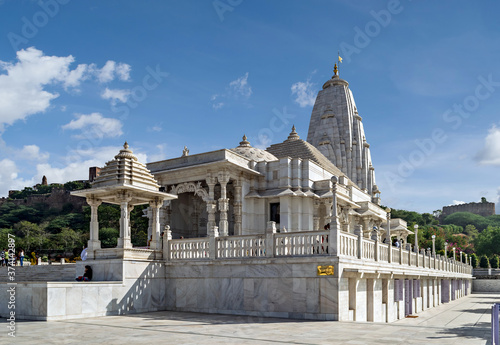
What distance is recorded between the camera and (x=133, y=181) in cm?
1988

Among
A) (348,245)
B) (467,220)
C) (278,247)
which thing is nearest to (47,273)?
(278,247)

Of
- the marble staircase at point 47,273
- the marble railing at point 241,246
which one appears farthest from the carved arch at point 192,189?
the marble railing at point 241,246

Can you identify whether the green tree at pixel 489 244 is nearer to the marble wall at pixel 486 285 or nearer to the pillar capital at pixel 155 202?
the marble wall at pixel 486 285

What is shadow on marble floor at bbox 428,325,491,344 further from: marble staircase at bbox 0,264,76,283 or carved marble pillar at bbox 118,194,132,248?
marble staircase at bbox 0,264,76,283

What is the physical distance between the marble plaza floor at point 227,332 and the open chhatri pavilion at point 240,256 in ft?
3.66

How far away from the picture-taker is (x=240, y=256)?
57.6 ft

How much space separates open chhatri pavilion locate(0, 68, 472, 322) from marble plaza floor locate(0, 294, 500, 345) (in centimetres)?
111

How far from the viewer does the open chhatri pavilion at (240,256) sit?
15688 millimetres

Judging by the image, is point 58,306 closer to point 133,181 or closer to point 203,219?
point 133,181

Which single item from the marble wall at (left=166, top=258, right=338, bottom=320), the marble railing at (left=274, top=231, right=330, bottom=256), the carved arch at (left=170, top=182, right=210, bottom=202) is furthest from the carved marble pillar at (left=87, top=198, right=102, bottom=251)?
the marble railing at (left=274, top=231, right=330, bottom=256)

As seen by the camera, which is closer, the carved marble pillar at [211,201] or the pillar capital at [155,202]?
the pillar capital at [155,202]

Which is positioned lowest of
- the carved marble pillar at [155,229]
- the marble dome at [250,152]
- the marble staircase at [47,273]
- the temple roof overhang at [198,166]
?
the marble staircase at [47,273]

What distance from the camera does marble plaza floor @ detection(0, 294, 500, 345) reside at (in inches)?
429

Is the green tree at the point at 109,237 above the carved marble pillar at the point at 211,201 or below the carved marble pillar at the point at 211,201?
below
